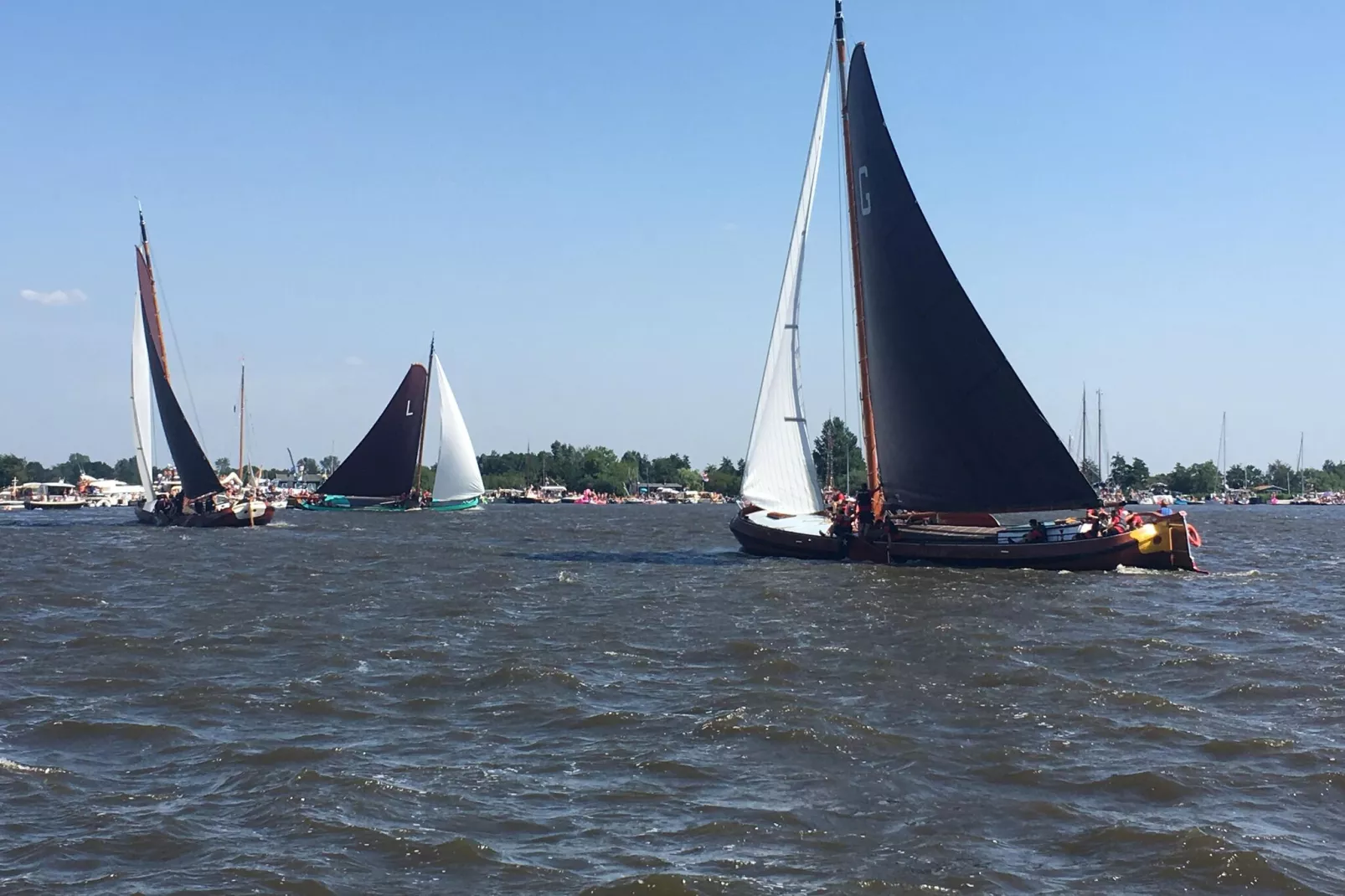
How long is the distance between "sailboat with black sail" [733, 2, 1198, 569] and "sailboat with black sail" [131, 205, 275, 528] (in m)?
39.3

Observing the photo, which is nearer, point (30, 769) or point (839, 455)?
point (30, 769)

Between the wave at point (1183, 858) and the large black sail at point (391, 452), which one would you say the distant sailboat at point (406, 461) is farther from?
the wave at point (1183, 858)

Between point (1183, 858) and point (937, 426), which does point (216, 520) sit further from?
point (1183, 858)

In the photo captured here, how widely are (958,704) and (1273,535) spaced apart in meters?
59.7

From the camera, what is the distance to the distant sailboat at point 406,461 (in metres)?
95.2

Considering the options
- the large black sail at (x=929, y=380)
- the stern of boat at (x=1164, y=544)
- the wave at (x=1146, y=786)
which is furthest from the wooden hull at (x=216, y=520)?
the wave at (x=1146, y=786)

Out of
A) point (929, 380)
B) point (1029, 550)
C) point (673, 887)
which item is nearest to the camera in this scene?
point (673, 887)

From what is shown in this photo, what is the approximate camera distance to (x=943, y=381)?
3497 cm

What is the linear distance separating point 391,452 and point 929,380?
67271 mm

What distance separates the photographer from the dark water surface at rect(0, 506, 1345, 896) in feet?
34.3

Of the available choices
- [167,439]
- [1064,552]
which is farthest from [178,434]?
[1064,552]

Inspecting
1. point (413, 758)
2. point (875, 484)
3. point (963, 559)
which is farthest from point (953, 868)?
point (875, 484)

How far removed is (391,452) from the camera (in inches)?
3780

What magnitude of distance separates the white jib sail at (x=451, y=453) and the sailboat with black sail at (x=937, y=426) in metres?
65.5
